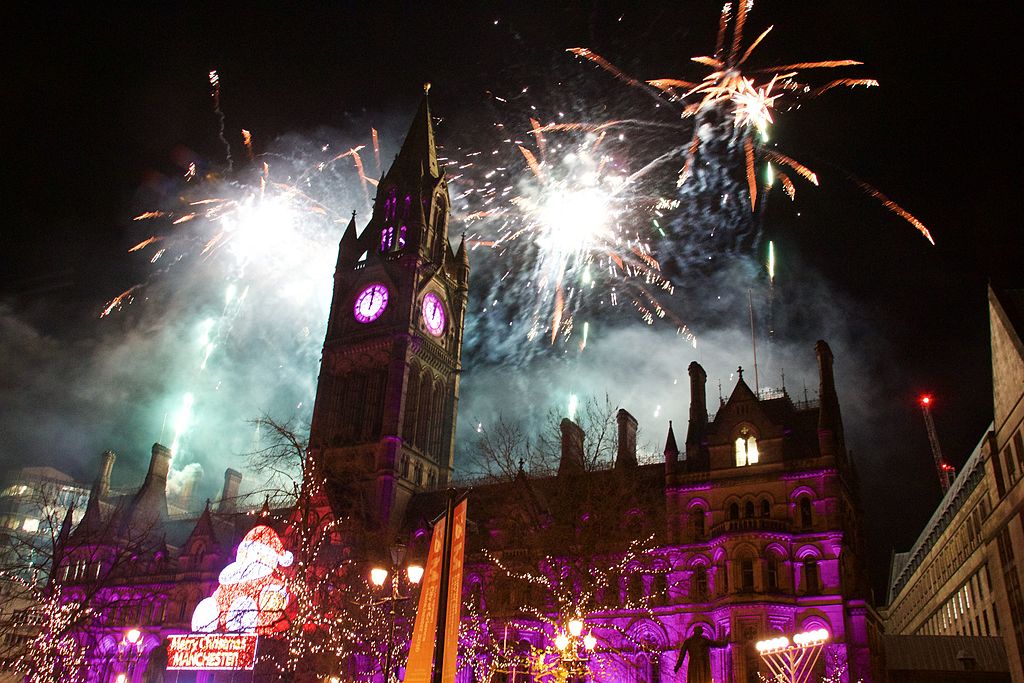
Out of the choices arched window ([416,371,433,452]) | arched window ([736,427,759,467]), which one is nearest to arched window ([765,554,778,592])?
arched window ([736,427,759,467])

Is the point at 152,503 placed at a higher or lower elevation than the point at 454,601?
higher

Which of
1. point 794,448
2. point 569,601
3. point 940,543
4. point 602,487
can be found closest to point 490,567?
point 602,487

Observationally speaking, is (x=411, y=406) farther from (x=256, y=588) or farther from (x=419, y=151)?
(x=419, y=151)

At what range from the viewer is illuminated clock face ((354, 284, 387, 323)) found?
68.1 meters

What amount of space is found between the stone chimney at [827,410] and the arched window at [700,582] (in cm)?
880

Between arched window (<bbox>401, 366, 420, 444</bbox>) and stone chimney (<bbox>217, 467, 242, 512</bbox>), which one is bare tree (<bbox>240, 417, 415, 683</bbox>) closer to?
arched window (<bbox>401, 366, 420, 444</bbox>)

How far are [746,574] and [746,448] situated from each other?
23.5ft

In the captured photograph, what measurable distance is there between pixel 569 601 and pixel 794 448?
58.6 feet

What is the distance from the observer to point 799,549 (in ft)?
141

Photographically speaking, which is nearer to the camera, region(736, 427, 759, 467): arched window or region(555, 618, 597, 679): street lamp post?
region(555, 618, 597, 679): street lamp post

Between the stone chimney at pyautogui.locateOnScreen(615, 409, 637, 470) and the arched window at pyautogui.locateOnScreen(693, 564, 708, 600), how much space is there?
25.9ft

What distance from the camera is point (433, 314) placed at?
230ft

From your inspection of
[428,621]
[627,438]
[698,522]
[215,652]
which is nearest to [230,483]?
→ [215,652]

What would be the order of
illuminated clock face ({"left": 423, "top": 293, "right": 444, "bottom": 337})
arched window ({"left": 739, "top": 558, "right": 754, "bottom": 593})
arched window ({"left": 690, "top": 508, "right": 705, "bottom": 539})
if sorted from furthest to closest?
illuminated clock face ({"left": 423, "top": 293, "right": 444, "bottom": 337}), arched window ({"left": 690, "top": 508, "right": 705, "bottom": 539}), arched window ({"left": 739, "top": 558, "right": 754, "bottom": 593})
